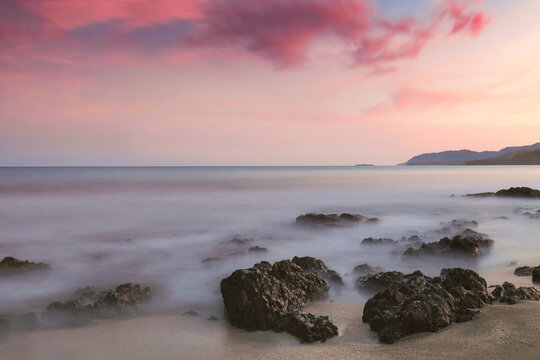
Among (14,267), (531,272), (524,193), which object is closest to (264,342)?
(531,272)

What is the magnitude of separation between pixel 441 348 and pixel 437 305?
763mm

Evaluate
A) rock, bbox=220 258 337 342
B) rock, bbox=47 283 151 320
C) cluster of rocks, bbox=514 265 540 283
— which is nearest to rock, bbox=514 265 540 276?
cluster of rocks, bbox=514 265 540 283

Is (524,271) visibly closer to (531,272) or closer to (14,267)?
(531,272)

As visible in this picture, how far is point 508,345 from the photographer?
4477 mm

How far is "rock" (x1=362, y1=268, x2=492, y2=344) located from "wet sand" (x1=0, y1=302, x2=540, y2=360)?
13cm

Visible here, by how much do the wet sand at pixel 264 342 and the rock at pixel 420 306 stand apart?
0.42 ft

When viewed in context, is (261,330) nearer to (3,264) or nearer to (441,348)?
(441,348)

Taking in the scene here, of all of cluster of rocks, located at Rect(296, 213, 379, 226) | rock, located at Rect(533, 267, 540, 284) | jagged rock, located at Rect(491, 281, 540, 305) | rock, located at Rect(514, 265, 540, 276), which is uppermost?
jagged rock, located at Rect(491, 281, 540, 305)

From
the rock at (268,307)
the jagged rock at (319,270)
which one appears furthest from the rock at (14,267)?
the jagged rock at (319,270)

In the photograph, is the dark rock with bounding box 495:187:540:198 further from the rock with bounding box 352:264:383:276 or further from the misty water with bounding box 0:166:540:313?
the rock with bounding box 352:264:383:276

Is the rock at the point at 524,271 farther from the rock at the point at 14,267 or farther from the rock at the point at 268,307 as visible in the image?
the rock at the point at 14,267

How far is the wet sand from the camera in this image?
15.0 ft

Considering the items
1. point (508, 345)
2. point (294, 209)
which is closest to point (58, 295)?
point (508, 345)

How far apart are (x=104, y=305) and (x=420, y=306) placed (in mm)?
5175
